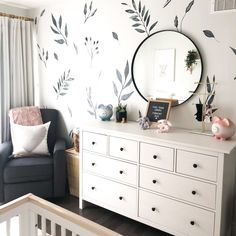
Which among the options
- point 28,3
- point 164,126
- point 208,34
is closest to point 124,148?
point 164,126

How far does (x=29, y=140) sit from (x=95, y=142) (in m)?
0.93

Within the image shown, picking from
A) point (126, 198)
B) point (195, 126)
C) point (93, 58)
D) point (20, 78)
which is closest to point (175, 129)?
point (195, 126)

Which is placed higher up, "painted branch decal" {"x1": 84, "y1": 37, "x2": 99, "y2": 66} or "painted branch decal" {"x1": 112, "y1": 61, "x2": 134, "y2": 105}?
"painted branch decal" {"x1": 84, "y1": 37, "x2": 99, "y2": 66}

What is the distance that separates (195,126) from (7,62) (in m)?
2.48

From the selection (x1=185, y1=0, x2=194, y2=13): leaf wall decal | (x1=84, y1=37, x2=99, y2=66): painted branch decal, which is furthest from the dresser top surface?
(x1=185, y1=0, x2=194, y2=13): leaf wall decal

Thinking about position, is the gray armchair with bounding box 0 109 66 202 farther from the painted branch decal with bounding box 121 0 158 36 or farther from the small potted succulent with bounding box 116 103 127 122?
the painted branch decal with bounding box 121 0 158 36

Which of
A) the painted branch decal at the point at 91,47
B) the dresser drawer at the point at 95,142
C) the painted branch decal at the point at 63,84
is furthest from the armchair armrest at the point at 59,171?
the painted branch decal at the point at 91,47

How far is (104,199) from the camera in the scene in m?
2.79

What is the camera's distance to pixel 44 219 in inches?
59.6

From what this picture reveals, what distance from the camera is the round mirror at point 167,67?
259 centimetres

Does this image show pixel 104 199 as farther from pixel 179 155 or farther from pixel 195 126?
pixel 195 126

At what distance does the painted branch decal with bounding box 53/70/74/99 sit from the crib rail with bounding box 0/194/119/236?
220cm

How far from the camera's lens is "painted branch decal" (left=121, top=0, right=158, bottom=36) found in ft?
9.20

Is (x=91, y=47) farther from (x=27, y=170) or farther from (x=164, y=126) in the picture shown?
(x=27, y=170)
